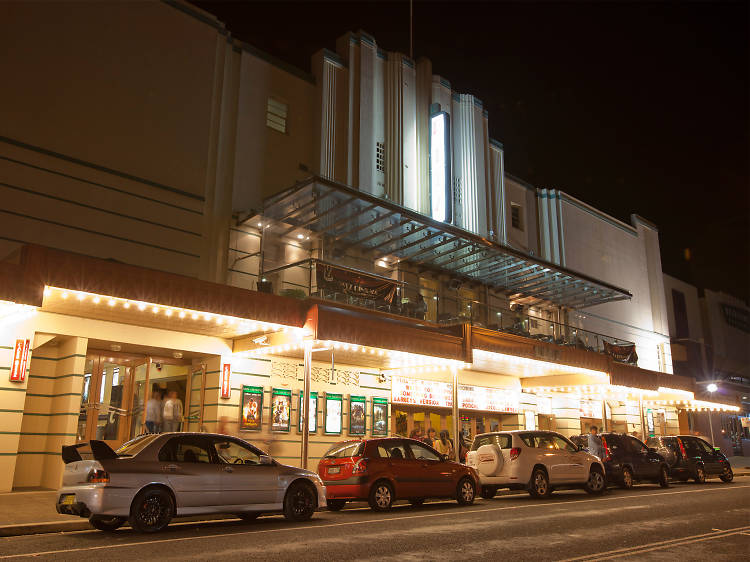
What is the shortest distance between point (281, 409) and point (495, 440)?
646cm

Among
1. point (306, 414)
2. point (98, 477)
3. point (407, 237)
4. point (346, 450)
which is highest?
point (407, 237)

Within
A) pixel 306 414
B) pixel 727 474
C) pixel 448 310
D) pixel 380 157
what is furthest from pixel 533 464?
pixel 380 157

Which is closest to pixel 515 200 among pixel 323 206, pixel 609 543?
pixel 323 206

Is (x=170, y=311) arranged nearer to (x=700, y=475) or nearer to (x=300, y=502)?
(x=300, y=502)

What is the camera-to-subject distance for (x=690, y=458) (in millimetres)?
21016

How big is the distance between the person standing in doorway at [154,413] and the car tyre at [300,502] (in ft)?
21.1

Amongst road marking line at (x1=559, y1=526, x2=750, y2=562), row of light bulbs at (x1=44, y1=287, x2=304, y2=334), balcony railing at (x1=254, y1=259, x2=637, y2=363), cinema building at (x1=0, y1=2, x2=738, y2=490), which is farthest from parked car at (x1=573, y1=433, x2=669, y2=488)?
row of light bulbs at (x1=44, y1=287, x2=304, y2=334)

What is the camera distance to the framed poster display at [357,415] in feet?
68.2

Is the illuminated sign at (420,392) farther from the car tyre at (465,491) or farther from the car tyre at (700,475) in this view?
the car tyre at (700,475)

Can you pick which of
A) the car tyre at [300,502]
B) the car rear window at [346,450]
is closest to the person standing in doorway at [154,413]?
the car rear window at [346,450]

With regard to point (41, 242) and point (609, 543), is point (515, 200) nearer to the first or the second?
point (41, 242)

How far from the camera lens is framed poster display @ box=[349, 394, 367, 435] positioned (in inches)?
819

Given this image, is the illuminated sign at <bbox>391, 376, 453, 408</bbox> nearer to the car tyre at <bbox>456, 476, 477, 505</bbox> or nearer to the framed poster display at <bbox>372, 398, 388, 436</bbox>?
the framed poster display at <bbox>372, 398, 388, 436</bbox>

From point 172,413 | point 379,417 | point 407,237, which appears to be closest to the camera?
point 172,413
